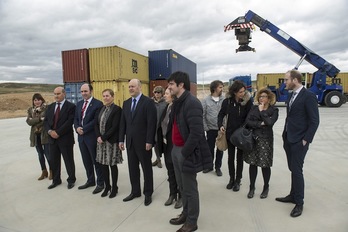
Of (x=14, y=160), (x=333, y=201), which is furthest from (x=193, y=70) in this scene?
Result: (x=333, y=201)

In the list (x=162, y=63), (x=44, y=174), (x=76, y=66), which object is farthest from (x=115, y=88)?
(x=44, y=174)

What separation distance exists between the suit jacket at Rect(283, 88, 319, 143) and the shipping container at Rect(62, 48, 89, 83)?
1379 centimetres

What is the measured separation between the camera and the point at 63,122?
13.6 feet

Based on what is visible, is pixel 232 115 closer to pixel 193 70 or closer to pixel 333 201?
pixel 333 201

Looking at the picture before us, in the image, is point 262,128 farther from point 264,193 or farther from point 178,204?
point 178,204

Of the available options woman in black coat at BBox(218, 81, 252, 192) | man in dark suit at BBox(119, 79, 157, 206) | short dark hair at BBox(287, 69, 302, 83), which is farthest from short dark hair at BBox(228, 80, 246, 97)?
man in dark suit at BBox(119, 79, 157, 206)

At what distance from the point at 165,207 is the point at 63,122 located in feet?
7.27

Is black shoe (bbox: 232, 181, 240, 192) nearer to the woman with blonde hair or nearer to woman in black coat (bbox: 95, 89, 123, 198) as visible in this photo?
woman in black coat (bbox: 95, 89, 123, 198)

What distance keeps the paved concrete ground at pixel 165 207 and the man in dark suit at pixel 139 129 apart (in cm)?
46

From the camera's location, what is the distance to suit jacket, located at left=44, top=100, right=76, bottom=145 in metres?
4.12

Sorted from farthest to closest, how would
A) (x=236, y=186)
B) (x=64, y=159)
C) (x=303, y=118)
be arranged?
(x=64, y=159), (x=236, y=186), (x=303, y=118)

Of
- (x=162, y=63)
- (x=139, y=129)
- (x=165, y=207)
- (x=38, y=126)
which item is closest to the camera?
(x=165, y=207)

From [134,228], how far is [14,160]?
461 centimetres

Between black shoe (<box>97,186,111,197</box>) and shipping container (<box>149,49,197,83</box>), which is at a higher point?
shipping container (<box>149,49,197,83</box>)
